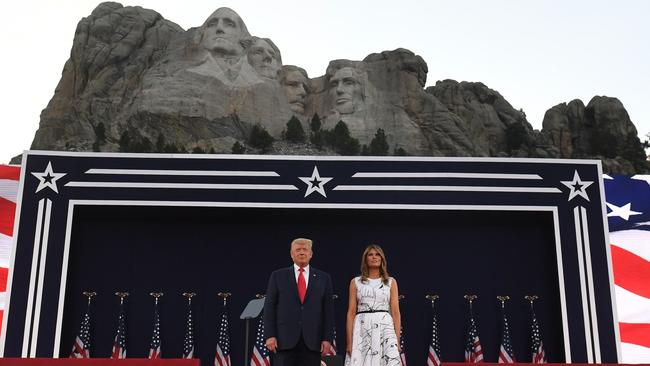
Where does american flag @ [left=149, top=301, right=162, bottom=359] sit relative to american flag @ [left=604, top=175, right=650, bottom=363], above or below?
below

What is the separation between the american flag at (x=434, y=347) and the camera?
26.3 ft

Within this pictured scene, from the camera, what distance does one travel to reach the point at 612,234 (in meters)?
9.48

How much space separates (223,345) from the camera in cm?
805

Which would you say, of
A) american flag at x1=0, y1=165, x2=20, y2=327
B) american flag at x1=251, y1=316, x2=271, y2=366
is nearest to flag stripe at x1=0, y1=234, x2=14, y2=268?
american flag at x1=0, y1=165, x2=20, y2=327

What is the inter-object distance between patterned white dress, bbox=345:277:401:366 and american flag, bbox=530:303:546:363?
131 inches

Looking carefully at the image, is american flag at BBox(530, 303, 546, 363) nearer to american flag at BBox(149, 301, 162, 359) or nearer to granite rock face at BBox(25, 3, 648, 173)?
american flag at BBox(149, 301, 162, 359)

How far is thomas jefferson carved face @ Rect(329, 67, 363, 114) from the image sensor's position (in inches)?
2405

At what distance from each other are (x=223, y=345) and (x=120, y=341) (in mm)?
1159

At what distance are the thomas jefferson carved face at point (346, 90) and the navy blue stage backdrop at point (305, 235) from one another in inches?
2084

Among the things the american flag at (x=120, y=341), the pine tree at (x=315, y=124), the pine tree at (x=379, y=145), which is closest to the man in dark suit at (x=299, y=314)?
the american flag at (x=120, y=341)

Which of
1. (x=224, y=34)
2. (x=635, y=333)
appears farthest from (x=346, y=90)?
(x=635, y=333)

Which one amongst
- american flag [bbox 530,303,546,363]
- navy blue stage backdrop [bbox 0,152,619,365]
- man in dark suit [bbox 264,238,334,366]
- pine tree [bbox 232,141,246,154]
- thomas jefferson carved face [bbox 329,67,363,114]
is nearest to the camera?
man in dark suit [bbox 264,238,334,366]

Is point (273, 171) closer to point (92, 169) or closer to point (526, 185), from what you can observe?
point (92, 169)

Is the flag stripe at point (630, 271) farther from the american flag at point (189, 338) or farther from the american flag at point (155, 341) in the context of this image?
the american flag at point (155, 341)
